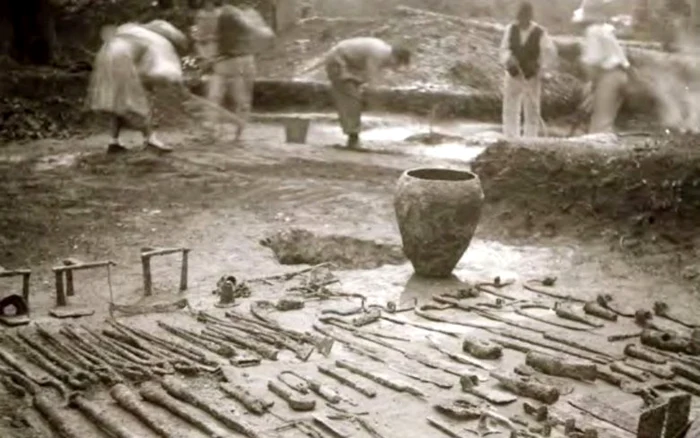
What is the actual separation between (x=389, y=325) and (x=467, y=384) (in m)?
1.31

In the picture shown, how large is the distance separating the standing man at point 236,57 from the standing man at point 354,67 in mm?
1232

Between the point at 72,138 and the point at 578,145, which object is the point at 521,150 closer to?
the point at 578,145

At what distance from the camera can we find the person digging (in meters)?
12.6

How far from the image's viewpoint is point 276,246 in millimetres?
8766

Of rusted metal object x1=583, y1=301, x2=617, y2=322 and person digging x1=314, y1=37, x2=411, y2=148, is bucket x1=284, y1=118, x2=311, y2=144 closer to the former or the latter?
person digging x1=314, y1=37, x2=411, y2=148

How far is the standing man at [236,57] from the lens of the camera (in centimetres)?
1325

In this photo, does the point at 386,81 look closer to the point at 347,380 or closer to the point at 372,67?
the point at 372,67

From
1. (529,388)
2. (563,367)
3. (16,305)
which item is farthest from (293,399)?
(16,305)

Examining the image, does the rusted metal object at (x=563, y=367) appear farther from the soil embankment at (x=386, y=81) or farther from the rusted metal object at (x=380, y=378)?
the soil embankment at (x=386, y=81)

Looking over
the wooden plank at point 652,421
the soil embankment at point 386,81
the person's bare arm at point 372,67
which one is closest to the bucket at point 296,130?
the person's bare arm at point 372,67

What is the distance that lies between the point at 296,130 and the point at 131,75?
2514 mm

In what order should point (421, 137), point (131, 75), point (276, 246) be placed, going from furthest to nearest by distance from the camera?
1. point (421, 137)
2. point (131, 75)
3. point (276, 246)

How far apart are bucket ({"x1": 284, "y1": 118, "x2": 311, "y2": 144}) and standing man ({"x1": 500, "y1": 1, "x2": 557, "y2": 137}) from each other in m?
2.87

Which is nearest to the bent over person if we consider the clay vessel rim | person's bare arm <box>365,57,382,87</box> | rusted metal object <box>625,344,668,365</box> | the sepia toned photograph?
the sepia toned photograph
